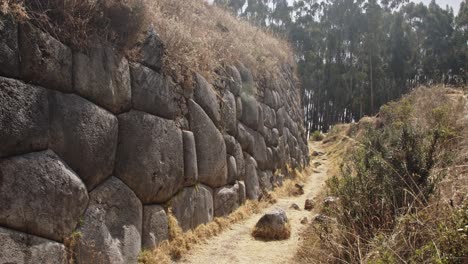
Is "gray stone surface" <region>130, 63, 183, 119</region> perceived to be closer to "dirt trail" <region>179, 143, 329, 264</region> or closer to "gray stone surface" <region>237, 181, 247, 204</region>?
"dirt trail" <region>179, 143, 329, 264</region>

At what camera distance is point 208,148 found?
7.22 m

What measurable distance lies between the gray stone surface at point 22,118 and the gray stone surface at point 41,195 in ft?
0.36

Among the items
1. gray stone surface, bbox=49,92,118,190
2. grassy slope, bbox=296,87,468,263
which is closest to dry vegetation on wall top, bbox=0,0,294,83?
gray stone surface, bbox=49,92,118,190

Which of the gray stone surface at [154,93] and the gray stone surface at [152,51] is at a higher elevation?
the gray stone surface at [152,51]

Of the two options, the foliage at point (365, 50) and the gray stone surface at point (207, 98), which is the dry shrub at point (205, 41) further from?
the foliage at point (365, 50)

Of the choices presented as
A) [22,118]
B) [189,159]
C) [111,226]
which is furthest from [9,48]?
[189,159]

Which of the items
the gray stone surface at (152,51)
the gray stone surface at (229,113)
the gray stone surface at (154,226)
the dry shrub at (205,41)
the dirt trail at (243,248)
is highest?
the dry shrub at (205,41)

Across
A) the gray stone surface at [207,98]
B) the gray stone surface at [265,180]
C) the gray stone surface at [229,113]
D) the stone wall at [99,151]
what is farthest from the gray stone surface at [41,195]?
the gray stone surface at [265,180]

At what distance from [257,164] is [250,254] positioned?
4.03 m

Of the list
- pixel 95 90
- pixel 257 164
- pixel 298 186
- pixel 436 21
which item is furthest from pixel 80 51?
pixel 436 21

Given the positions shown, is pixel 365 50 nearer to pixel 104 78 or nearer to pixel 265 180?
pixel 265 180

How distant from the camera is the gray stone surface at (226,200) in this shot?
755 centimetres

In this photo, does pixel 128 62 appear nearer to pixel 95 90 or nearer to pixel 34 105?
pixel 95 90

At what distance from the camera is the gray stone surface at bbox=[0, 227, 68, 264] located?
11.6ft
